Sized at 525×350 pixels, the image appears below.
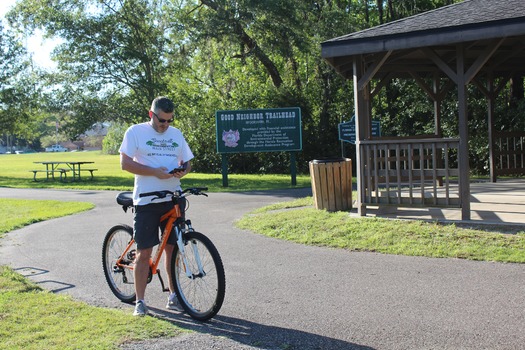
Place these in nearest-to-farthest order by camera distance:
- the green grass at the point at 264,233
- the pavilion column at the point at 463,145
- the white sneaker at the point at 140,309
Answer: the green grass at the point at 264,233 < the white sneaker at the point at 140,309 < the pavilion column at the point at 463,145

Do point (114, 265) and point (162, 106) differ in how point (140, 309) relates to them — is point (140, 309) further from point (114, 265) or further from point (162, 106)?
point (162, 106)

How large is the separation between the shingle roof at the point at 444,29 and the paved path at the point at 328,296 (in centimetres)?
345

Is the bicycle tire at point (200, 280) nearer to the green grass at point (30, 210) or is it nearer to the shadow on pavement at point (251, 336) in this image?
the shadow on pavement at point (251, 336)

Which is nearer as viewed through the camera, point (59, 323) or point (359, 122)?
point (59, 323)

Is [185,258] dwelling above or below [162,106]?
below

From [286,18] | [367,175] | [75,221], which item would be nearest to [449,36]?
[367,175]

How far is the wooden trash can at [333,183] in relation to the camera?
11.3m

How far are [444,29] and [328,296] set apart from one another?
502 centimetres

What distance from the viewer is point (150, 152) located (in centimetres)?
→ 552

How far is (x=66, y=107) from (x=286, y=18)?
37.6ft

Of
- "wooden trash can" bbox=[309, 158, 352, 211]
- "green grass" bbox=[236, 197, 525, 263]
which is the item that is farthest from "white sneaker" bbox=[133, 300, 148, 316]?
"wooden trash can" bbox=[309, 158, 352, 211]

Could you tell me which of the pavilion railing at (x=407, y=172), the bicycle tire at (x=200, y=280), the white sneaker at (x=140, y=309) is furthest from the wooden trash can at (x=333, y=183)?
the white sneaker at (x=140, y=309)

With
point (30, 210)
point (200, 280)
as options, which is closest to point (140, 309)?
point (200, 280)

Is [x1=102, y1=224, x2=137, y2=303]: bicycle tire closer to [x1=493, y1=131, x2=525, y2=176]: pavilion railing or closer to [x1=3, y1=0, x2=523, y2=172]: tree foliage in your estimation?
[x1=493, y1=131, x2=525, y2=176]: pavilion railing
